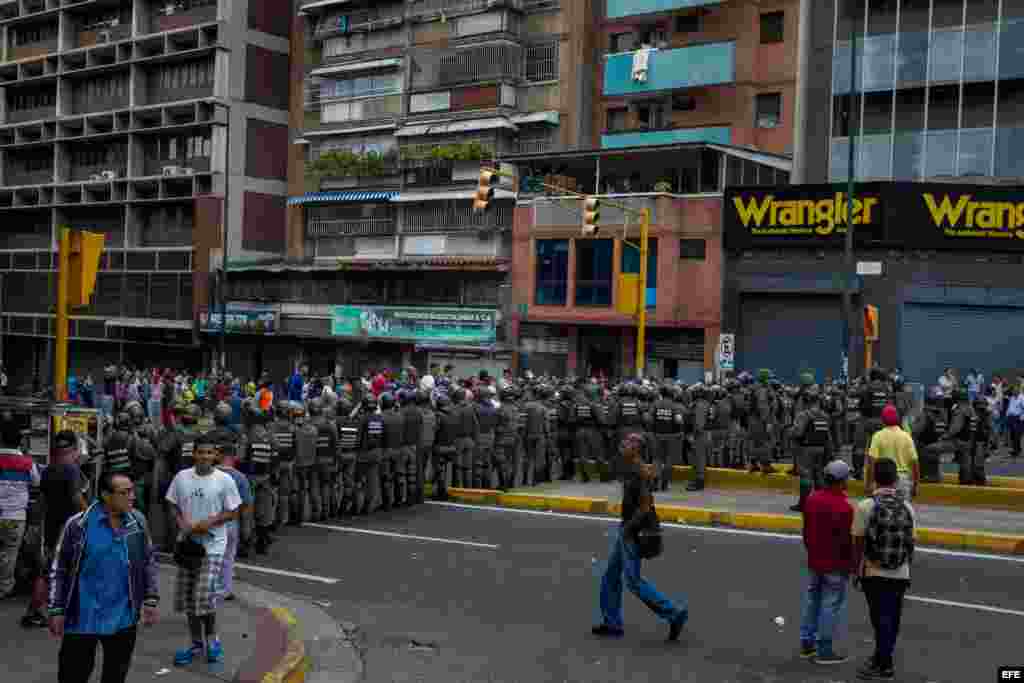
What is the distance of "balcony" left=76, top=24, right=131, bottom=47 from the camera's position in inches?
2339

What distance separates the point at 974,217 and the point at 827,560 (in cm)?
2622

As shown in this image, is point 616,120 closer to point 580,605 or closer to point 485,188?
point 485,188

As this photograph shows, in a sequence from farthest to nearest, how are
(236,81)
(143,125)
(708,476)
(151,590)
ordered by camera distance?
(143,125)
(236,81)
(708,476)
(151,590)

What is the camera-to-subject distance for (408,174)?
48.0 metres

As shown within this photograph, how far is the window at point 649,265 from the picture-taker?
37.6 m

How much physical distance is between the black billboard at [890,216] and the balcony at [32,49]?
44447 mm

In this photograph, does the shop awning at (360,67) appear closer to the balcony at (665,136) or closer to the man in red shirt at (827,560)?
the balcony at (665,136)

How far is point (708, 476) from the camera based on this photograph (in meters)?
20.2

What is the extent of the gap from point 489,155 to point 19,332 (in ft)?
105

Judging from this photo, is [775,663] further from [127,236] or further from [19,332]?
[19,332]

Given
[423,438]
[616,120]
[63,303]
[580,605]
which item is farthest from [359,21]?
[580,605]

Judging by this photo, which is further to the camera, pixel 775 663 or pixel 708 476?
pixel 708 476

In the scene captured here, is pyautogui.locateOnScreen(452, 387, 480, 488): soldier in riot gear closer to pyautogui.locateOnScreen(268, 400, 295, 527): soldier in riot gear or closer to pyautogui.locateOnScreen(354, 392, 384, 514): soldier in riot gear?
pyautogui.locateOnScreen(354, 392, 384, 514): soldier in riot gear

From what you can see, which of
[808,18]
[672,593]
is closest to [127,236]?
[808,18]
